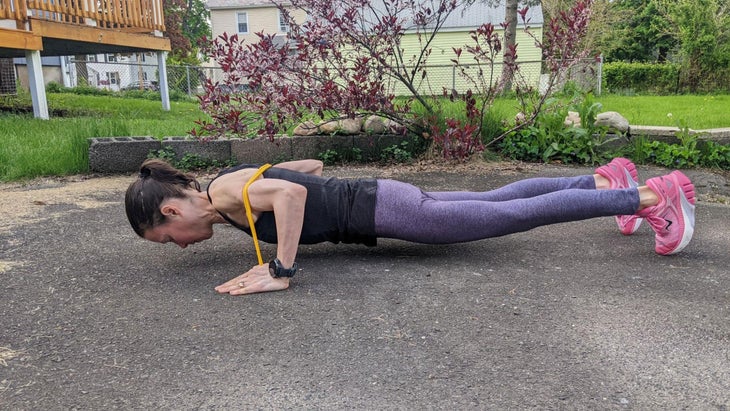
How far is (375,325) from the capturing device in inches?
84.9

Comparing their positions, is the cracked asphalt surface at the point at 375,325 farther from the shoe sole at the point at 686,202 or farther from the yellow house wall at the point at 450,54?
the yellow house wall at the point at 450,54

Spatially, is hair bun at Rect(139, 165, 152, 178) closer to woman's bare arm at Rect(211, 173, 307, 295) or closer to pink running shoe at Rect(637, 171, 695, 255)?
woman's bare arm at Rect(211, 173, 307, 295)

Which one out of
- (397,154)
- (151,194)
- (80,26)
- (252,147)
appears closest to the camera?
(151,194)

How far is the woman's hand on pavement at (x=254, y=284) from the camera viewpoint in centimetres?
245

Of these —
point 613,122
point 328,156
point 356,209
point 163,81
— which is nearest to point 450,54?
point 163,81

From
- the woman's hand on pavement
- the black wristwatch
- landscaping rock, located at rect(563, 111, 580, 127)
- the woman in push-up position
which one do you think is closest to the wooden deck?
the woman in push-up position

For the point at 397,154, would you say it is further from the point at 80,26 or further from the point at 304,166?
the point at 80,26

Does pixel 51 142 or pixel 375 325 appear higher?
pixel 51 142

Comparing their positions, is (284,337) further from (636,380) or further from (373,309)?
(636,380)

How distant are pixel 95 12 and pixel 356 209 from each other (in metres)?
8.31

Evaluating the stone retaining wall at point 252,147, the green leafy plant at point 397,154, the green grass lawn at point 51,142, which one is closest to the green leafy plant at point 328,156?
the stone retaining wall at point 252,147

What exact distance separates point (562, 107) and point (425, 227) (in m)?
3.41

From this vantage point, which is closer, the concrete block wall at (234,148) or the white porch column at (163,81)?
the concrete block wall at (234,148)

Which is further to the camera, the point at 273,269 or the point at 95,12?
the point at 95,12
